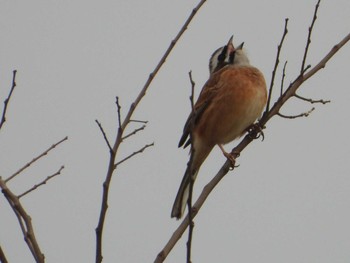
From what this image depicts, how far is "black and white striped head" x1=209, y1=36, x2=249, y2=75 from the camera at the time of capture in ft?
25.4

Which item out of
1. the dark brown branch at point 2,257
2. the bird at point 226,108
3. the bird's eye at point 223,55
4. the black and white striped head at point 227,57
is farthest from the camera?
the bird's eye at point 223,55

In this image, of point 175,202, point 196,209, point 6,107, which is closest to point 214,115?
point 175,202

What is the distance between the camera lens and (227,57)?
7918 mm

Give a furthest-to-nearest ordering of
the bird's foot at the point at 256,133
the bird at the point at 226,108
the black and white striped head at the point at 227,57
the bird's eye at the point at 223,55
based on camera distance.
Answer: the bird's eye at the point at 223,55 < the black and white striped head at the point at 227,57 < the bird at the point at 226,108 < the bird's foot at the point at 256,133

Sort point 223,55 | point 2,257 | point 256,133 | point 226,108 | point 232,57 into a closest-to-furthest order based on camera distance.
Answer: point 2,257, point 256,133, point 226,108, point 232,57, point 223,55

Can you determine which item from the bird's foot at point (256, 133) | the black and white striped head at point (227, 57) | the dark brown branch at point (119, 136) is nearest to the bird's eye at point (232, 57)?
the black and white striped head at point (227, 57)

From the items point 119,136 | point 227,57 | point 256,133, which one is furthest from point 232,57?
point 119,136

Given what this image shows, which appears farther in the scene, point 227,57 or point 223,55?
point 223,55

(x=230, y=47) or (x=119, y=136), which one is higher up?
(x=230, y=47)

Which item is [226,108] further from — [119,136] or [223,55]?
[119,136]

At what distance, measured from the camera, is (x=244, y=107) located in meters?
6.65

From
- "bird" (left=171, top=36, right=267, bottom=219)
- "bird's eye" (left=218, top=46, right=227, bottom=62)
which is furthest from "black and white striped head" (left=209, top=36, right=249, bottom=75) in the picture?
"bird" (left=171, top=36, right=267, bottom=219)

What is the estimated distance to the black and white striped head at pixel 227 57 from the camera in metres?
7.73

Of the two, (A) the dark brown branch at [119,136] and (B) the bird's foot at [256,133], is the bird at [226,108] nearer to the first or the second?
(B) the bird's foot at [256,133]
